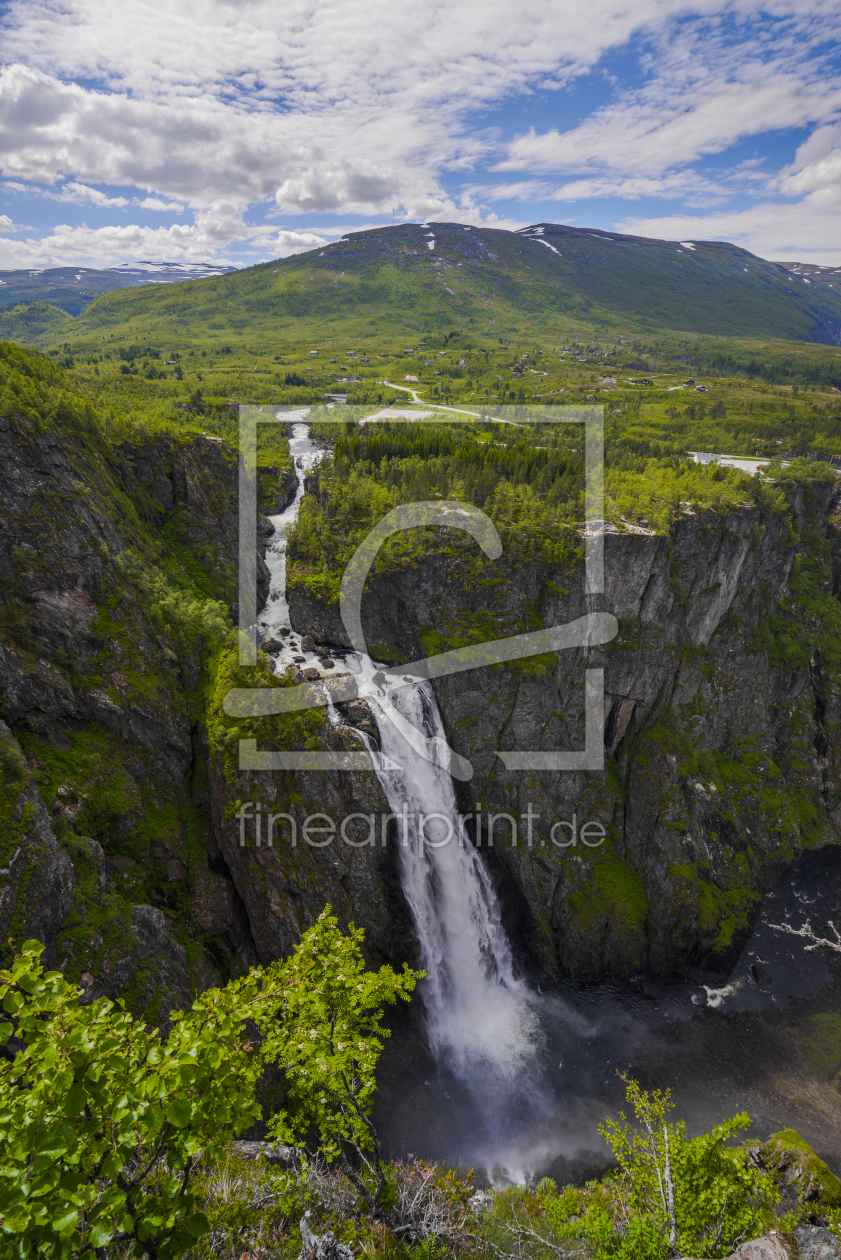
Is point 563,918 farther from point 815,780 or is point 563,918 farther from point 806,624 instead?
point 806,624

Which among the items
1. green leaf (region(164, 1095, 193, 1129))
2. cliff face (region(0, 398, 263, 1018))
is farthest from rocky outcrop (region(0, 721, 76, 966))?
green leaf (region(164, 1095, 193, 1129))

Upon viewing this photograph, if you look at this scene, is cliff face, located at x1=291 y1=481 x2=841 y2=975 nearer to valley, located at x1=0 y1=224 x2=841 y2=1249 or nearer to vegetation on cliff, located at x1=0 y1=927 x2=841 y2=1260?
Answer: valley, located at x1=0 y1=224 x2=841 y2=1249

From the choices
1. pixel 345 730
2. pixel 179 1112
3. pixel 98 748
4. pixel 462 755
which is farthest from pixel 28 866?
pixel 462 755

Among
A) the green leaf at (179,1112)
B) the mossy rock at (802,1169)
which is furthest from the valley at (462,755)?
the green leaf at (179,1112)

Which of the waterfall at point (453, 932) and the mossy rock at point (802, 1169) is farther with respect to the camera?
the waterfall at point (453, 932)

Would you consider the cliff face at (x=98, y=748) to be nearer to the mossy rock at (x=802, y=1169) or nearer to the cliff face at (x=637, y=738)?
the cliff face at (x=637, y=738)

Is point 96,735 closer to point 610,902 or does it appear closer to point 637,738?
point 610,902
